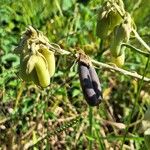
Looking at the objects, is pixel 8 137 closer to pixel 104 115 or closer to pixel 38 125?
pixel 38 125

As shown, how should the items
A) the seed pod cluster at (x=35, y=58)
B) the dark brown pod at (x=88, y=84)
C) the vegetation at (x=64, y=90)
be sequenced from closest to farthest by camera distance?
1. the seed pod cluster at (x=35, y=58)
2. the dark brown pod at (x=88, y=84)
3. the vegetation at (x=64, y=90)

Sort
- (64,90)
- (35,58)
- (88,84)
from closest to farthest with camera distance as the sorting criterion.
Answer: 1. (35,58)
2. (88,84)
3. (64,90)

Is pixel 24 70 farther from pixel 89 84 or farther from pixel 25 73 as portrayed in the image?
pixel 89 84

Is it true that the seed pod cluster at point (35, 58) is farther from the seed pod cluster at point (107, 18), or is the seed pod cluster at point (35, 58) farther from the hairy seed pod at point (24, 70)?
the seed pod cluster at point (107, 18)

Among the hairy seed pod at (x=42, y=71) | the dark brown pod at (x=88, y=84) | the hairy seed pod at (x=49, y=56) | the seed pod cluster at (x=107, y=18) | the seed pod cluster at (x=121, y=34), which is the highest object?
the seed pod cluster at (x=107, y=18)

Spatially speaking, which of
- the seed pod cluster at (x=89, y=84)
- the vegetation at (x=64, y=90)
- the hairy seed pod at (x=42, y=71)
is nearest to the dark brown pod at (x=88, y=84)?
the seed pod cluster at (x=89, y=84)

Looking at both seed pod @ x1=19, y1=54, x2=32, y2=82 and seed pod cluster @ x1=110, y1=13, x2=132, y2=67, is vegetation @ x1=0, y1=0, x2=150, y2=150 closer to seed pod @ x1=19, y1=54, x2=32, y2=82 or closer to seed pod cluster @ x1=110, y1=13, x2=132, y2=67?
seed pod cluster @ x1=110, y1=13, x2=132, y2=67

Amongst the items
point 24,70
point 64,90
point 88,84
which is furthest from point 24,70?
point 64,90
